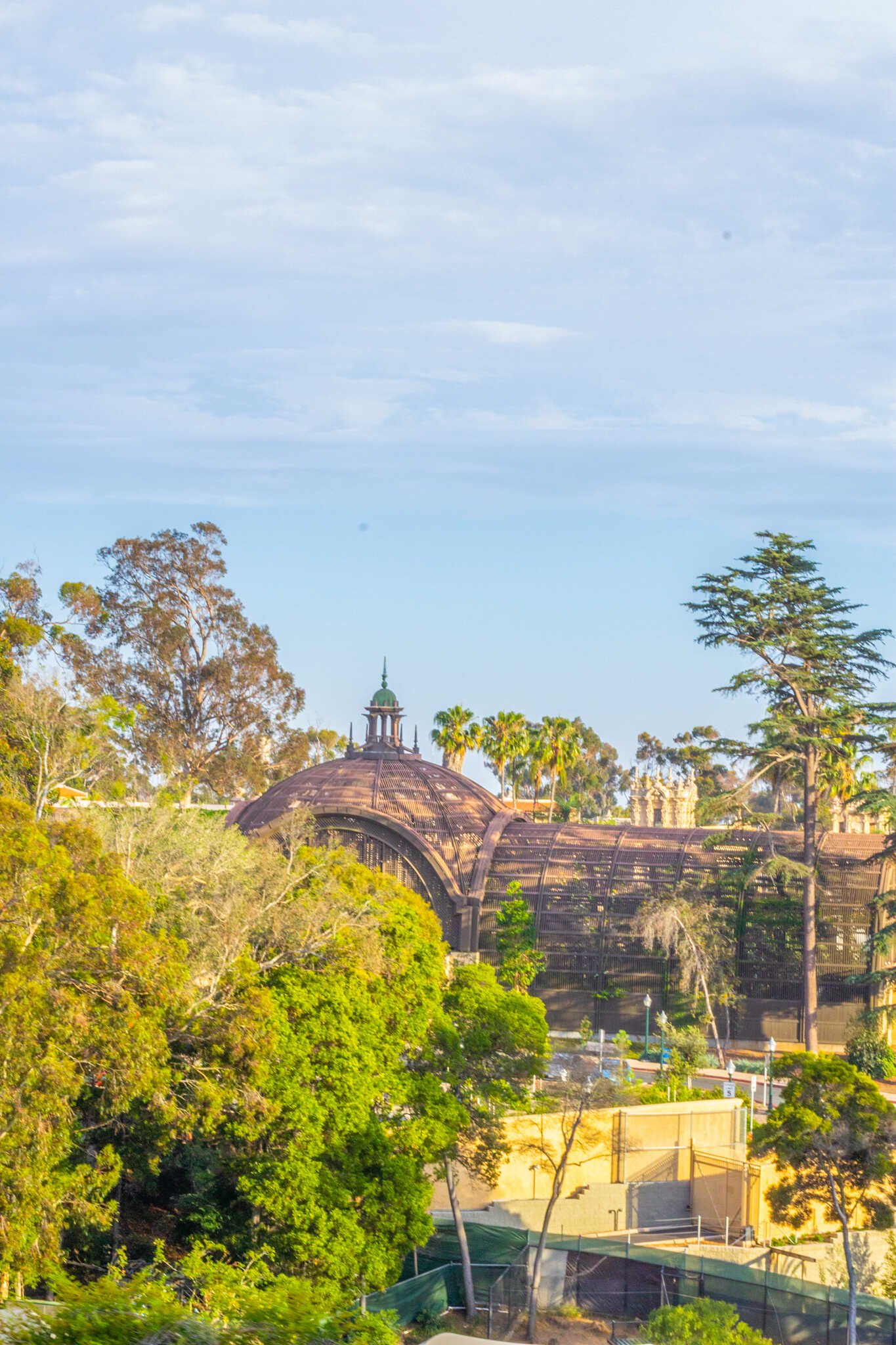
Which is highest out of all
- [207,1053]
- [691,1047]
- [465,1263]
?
[207,1053]

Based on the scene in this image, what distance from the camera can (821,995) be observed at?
156 ft

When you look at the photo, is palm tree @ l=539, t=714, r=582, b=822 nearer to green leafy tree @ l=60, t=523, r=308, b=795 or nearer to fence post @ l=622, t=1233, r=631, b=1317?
green leafy tree @ l=60, t=523, r=308, b=795

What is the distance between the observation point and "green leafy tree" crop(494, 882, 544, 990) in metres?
46.6

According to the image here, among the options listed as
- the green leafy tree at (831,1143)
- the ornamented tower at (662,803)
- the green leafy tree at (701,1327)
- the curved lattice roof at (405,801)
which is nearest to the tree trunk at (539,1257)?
the green leafy tree at (701,1327)

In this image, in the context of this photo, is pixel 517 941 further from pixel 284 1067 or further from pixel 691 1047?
pixel 284 1067

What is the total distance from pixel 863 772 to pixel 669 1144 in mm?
56191

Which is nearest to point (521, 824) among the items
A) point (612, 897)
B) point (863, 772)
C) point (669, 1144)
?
point (612, 897)

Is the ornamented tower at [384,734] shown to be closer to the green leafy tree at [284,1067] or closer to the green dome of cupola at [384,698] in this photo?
the green dome of cupola at [384,698]

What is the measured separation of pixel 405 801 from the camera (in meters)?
52.3

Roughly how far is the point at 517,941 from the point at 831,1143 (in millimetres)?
22335

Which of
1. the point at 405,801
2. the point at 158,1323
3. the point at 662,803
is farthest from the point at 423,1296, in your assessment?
the point at 662,803

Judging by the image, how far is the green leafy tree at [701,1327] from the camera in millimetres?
22125

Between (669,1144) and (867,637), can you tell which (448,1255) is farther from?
(867,637)

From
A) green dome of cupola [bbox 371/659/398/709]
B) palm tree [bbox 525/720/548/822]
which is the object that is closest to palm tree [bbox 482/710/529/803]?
palm tree [bbox 525/720/548/822]
